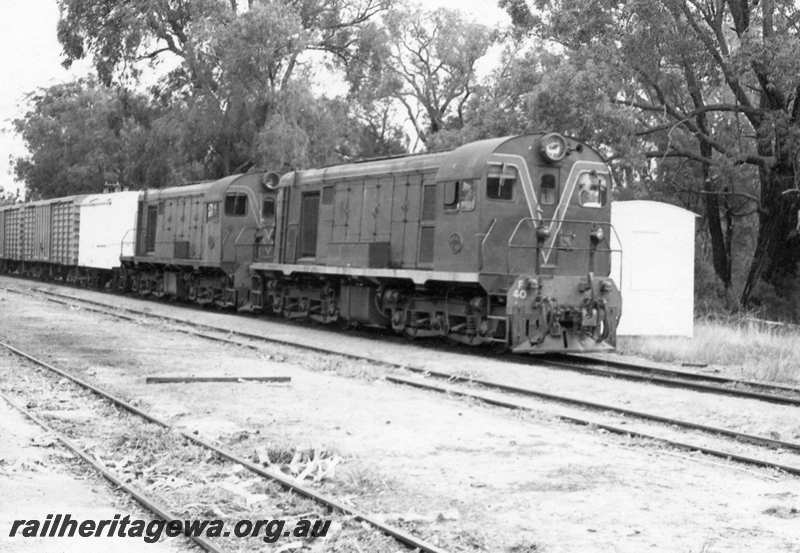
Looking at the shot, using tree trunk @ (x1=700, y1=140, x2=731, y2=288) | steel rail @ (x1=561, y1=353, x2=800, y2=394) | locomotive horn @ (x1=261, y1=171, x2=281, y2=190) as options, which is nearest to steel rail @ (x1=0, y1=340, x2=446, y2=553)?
steel rail @ (x1=561, y1=353, x2=800, y2=394)

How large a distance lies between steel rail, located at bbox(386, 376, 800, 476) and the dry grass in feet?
17.0

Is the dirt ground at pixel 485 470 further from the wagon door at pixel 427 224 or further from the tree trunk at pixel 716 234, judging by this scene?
the tree trunk at pixel 716 234

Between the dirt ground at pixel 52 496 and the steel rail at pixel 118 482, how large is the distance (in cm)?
5

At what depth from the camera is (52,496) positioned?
7.21 metres

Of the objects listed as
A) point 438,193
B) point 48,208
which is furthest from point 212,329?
point 48,208

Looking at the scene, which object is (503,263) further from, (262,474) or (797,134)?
(797,134)

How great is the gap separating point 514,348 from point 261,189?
484 inches

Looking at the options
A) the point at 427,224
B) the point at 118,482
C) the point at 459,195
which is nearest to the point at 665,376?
the point at 459,195

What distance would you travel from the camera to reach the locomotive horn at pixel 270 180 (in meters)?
26.6

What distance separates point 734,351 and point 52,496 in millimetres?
13469

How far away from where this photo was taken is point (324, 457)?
28.3 feet

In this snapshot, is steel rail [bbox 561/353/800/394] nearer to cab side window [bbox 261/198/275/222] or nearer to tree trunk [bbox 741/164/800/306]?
cab side window [bbox 261/198/275/222]

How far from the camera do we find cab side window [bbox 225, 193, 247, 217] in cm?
2656

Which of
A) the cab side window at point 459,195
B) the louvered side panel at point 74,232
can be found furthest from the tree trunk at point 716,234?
the louvered side panel at point 74,232
